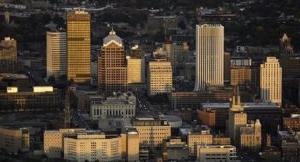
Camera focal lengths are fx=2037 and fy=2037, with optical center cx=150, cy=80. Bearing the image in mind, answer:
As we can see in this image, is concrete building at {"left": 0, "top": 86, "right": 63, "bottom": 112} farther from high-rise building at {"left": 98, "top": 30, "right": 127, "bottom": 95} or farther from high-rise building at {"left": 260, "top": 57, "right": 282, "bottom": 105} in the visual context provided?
high-rise building at {"left": 260, "top": 57, "right": 282, "bottom": 105}

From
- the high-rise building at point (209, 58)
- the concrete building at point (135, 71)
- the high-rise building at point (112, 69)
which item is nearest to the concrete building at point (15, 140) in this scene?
the high-rise building at point (112, 69)

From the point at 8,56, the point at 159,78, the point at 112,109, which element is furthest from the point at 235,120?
the point at 8,56

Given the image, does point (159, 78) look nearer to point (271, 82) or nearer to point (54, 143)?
point (271, 82)

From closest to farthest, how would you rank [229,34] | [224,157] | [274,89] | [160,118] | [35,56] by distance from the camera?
[224,157] → [160,118] → [274,89] → [35,56] → [229,34]

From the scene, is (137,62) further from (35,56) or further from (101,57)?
(35,56)

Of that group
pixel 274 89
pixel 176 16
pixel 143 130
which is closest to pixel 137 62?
pixel 274 89
